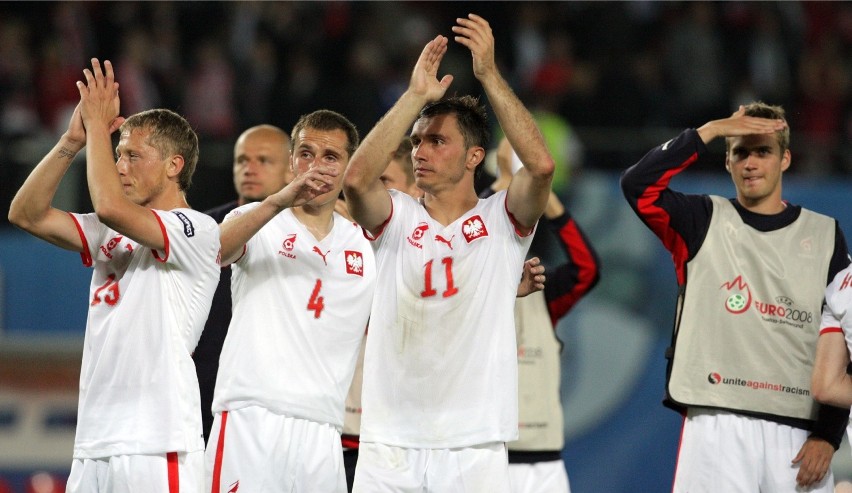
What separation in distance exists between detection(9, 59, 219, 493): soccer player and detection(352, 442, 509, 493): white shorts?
0.81m

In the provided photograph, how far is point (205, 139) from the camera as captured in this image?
12.0 meters

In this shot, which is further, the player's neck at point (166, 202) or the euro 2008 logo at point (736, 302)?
the euro 2008 logo at point (736, 302)

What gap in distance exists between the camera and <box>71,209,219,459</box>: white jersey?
532 cm

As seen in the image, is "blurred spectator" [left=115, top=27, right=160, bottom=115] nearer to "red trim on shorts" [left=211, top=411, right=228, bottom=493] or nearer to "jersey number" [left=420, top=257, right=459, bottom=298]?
"red trim on shorts" [left=211, top=411, right=228, bottom=493]

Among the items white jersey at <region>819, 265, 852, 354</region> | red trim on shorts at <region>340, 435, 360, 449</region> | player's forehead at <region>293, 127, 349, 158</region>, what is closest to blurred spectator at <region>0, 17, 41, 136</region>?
red trim on shorts at <region>340, 435, 360, 449</region>

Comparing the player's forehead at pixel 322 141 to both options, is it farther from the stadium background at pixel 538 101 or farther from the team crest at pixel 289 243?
the stadium background at pixel 538 101

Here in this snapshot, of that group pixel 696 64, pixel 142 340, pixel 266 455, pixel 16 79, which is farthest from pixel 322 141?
pixel 696 64

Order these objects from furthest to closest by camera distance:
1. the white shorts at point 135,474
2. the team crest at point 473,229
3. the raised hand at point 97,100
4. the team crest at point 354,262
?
1. the team crest at point 354,262
2. the team crest at point 473,229
3. the raised hand at point 97,100
4. the white shorts at point 135,474

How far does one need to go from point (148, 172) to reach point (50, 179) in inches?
18.2

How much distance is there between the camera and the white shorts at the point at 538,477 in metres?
7.64

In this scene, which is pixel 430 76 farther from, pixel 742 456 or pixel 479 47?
pixel 742 456

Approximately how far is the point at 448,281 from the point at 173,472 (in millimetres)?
1557

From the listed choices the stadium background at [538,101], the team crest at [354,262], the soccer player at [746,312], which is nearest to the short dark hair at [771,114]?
the soccer player at [746,312]

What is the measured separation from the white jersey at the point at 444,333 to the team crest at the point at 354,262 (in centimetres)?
45
